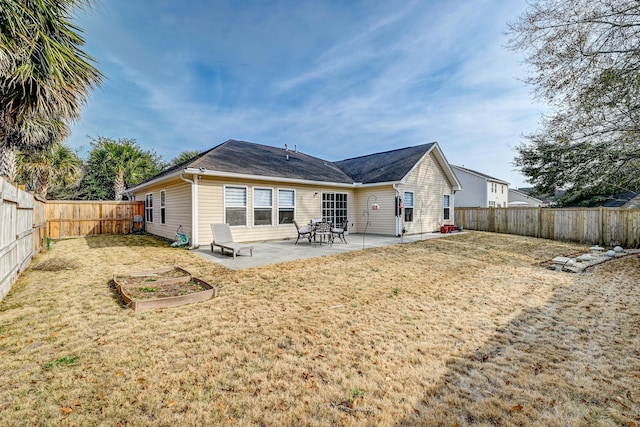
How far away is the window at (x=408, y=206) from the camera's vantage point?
13945 millimetres

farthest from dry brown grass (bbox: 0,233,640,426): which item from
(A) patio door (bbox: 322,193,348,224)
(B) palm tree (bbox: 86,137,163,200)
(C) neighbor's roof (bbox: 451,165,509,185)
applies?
(C) neighbor's roof (bbox: 451,165,509,185)

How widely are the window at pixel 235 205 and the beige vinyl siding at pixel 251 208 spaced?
13cm

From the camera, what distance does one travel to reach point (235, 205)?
10.2 m

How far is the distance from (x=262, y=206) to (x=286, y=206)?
3.63 feet

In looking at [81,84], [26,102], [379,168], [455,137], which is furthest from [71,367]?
[455,137]

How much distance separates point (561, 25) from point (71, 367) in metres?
10.7

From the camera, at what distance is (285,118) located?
880 inches

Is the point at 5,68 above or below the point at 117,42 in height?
below


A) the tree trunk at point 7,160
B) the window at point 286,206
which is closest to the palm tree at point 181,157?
the tree trunk at point 7,160

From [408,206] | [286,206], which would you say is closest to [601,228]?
[408,206]

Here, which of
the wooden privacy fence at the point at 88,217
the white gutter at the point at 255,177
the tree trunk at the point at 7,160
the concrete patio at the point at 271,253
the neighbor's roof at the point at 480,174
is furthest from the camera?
the neighbor's roof at the point at 480,174

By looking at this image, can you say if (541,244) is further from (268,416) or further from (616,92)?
(268,416)

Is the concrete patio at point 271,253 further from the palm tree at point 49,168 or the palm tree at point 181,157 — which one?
the palm tree at point 181,157

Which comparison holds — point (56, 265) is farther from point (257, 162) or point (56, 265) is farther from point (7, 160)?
point (257, 162)
